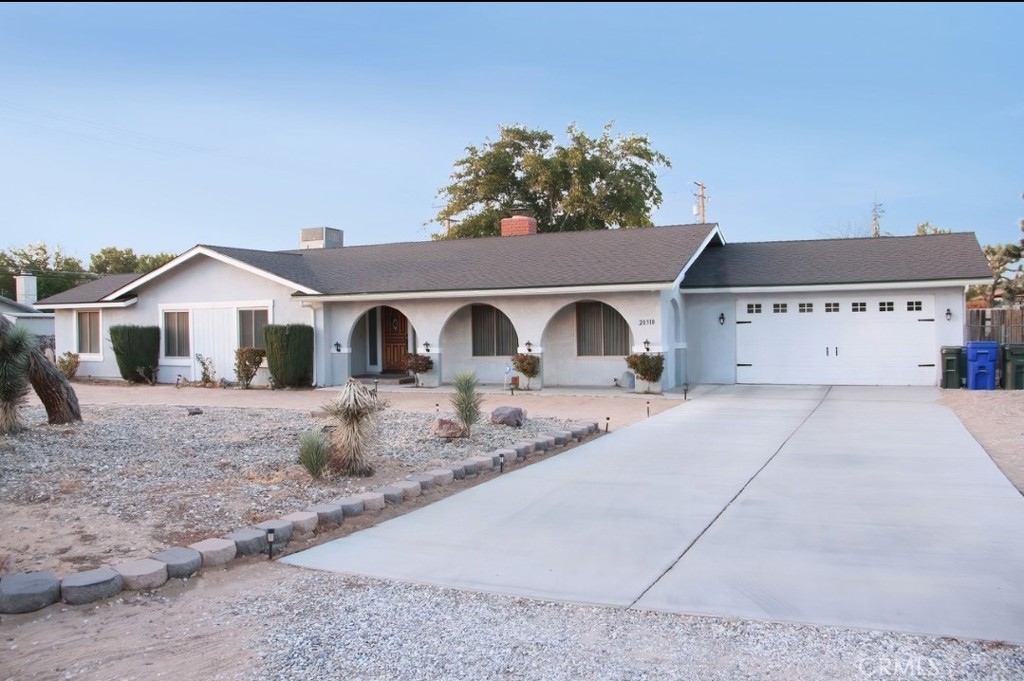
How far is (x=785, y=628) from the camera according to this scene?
4.64 m

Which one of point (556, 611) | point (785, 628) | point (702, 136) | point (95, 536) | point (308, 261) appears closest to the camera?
point (785, 628)

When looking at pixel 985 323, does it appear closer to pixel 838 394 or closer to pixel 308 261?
pixel 838 394

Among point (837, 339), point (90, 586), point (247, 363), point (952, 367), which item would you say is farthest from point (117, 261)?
point (90, 586)

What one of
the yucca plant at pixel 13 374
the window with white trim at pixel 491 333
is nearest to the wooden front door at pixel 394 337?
the window with white trim at pixel 491 333

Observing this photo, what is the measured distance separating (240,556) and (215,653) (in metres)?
1.74

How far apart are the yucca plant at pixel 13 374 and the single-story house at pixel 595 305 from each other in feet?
33.3

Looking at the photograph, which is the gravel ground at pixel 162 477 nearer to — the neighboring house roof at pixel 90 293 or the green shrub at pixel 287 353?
the green shrub at pixel 287 353

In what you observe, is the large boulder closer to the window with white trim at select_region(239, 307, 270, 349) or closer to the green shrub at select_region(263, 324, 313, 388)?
the green shrub at select_region(263, 324, 313, 388)

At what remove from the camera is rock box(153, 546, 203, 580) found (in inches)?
220

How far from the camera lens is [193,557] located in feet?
18.9

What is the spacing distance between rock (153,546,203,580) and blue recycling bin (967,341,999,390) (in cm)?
1694

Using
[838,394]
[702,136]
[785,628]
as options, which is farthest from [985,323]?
[785,628]

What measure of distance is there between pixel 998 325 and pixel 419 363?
1483 cm

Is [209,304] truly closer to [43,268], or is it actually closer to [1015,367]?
[1015,367]
